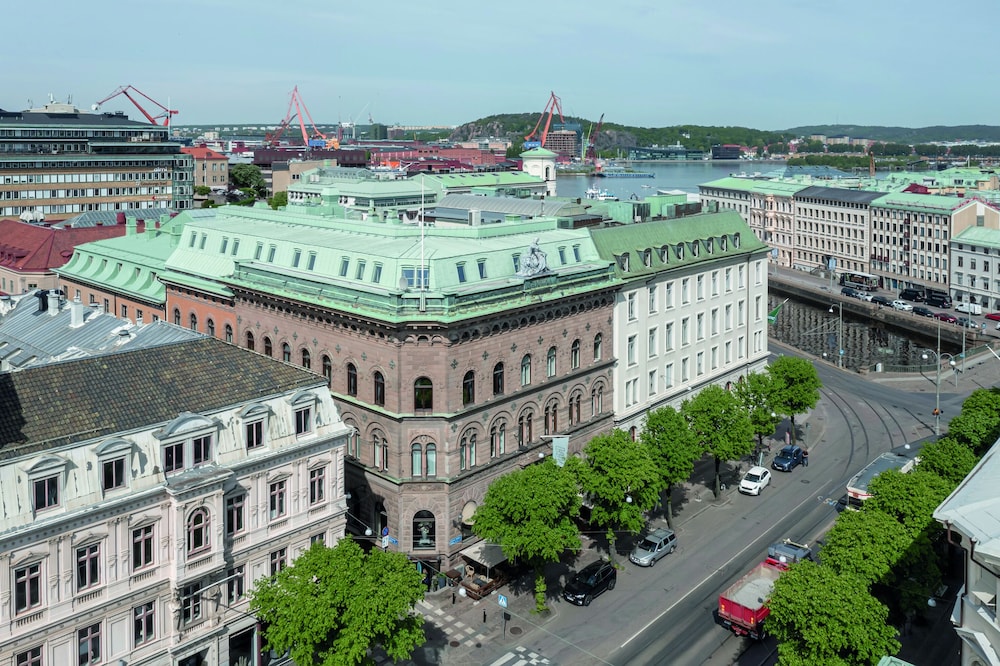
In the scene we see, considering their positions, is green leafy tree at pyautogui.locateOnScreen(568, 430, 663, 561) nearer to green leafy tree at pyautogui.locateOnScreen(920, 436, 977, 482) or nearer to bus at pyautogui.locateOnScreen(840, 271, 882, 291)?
green leafy tree at pyautogui.locateOnScreen(920, 436, 977, 482)

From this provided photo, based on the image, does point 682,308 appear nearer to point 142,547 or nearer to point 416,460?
point 416,460

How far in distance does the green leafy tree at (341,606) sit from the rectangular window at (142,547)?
5.15 meters

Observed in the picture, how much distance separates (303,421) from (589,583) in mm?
19423

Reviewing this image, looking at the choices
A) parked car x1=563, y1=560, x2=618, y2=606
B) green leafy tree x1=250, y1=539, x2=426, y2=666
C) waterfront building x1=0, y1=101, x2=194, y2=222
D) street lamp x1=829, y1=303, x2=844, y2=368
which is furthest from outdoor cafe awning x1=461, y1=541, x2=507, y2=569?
waterfront building x1=0, y1=101, x2=194, y2=222

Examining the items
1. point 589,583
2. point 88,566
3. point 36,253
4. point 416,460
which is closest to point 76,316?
point 416,460

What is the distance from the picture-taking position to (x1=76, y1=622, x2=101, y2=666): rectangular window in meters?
39.0

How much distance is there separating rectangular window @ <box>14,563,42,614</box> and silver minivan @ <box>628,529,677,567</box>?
34.6 m

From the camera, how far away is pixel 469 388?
188 ft

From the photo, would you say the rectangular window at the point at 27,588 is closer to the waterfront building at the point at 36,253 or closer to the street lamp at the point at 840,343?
the waterfront building at the point at 36,253

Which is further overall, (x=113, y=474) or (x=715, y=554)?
(x=715, y=554)

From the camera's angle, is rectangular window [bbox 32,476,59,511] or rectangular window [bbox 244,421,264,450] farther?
rectangular window [bbox 244,421,264,450]

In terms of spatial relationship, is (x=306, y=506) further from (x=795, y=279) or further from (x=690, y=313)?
(x=795, y=279)

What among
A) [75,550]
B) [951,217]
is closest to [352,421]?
[75,550]

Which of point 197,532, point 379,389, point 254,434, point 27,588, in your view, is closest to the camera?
point 27,588
